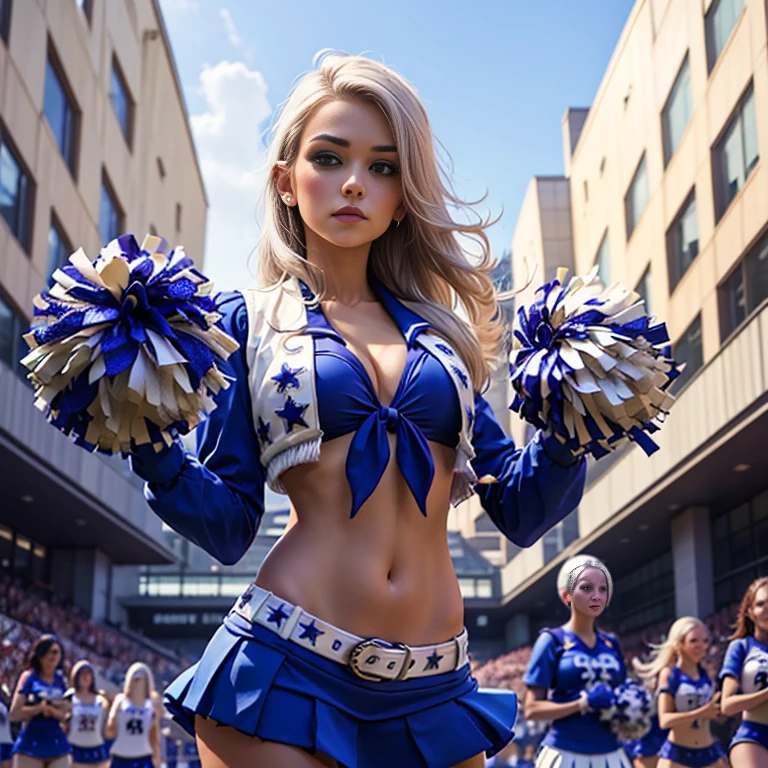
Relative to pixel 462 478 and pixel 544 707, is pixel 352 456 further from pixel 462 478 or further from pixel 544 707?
pixel 544 707

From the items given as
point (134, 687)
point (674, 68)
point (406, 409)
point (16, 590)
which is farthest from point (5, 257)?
point (406, 409)

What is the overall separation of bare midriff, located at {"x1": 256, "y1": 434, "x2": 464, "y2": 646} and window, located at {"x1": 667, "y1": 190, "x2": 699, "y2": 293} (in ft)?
72.4

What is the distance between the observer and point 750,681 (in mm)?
6746

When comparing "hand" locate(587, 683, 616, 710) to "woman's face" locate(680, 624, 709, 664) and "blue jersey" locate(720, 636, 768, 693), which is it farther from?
"woman's face" locate(680, 624, 709, 664)

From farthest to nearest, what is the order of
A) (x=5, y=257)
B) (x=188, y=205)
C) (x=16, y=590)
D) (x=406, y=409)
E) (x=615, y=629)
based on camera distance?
(x=188, y=205), (x=615, y=629), (x=16, y=590), (x=5, y=257), (x=406, y=409)

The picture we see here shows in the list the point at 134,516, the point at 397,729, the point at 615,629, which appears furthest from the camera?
the point at 615,629

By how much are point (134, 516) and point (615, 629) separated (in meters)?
14.7

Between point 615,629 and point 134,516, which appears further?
point 615,629

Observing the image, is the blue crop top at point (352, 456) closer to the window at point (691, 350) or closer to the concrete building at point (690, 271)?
the concrete building at point (690, 271)

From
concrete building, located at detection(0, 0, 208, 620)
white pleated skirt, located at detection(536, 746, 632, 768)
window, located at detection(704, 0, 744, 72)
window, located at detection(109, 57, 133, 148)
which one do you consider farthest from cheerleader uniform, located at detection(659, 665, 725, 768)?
window, located at detection(109, 57, 133, 148)

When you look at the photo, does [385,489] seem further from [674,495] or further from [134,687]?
[674,495]

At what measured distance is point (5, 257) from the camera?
72.4 feet

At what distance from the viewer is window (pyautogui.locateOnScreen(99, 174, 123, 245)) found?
101 feet

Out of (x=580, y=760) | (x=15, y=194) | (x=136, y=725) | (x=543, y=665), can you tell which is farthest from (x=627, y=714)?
(x=15, y=194)
